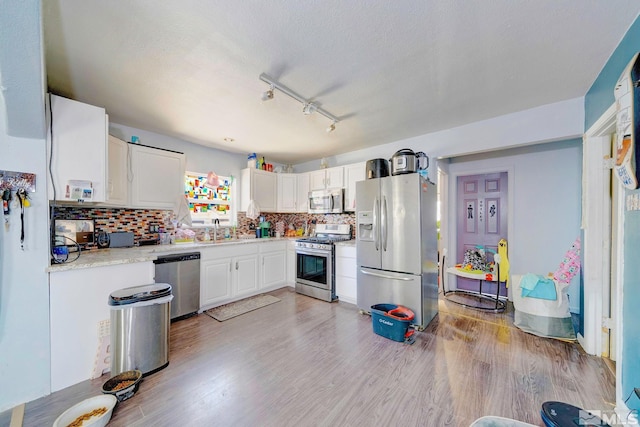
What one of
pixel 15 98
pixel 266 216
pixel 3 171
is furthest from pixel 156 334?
pixel 266 216

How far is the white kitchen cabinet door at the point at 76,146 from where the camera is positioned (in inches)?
75.2

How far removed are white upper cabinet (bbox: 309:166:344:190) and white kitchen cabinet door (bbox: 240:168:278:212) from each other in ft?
2.45

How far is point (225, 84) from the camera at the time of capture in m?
2.15

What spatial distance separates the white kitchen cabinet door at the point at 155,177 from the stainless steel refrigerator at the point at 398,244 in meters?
2.54

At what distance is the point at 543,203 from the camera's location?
3334 millimetres

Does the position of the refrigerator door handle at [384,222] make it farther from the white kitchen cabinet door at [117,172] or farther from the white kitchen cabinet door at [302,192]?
the white kitchen cabinet door at [117,172]

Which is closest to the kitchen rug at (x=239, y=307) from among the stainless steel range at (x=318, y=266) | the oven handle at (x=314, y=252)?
the stainless steel range at (x=318, y=266)

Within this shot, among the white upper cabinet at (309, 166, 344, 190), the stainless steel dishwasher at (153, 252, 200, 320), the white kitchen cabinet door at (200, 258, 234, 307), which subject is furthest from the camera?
the white upper cabinet at (309, 166, 344, 190)

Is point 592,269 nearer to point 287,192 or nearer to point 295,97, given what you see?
point 295,97

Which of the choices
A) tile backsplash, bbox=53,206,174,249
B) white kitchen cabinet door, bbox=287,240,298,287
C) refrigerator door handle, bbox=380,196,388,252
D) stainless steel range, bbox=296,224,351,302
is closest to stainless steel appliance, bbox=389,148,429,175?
refrigerator door handle, bbox=380,196,388,252

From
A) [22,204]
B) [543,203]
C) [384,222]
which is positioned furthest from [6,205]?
[543,203]

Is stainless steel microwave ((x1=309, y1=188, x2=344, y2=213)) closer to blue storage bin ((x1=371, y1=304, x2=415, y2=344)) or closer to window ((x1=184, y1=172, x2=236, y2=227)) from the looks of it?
window ((x1=184, y1=172, x2=236, y2=227))

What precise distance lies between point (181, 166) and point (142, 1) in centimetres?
236

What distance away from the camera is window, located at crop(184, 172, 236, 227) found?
3.81m
